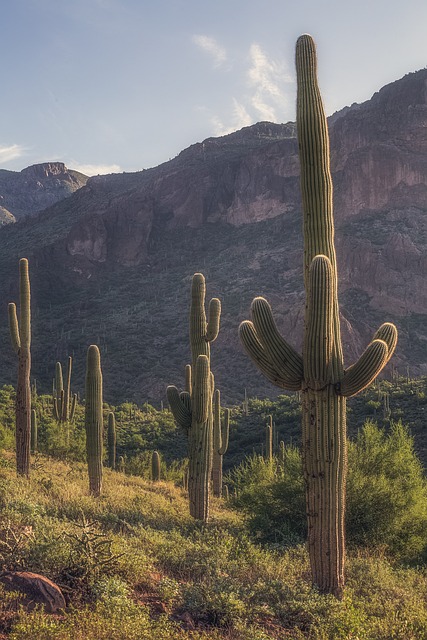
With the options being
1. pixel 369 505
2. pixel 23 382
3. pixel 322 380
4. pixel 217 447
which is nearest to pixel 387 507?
pixel 369 505

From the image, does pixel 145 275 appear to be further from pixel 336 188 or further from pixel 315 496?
pixel 315 496

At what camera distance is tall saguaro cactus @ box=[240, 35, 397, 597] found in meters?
6.60

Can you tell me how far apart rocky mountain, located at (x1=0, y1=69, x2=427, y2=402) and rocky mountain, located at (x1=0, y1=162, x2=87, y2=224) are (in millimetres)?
48198

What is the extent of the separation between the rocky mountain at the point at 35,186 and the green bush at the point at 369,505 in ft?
439

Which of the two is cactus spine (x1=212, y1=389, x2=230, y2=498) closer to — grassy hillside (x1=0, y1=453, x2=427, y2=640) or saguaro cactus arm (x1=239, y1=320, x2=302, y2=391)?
grassy hillside (x1=0, y1=453, x2=427, y2=640)

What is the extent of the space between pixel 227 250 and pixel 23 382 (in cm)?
5558

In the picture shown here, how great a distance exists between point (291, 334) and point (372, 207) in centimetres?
2614

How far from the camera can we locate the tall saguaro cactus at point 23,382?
44.4 feet

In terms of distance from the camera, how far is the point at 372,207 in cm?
6794

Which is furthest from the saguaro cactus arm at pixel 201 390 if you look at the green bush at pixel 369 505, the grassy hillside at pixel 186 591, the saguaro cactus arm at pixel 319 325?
the saguaro cactus arm at pixel 319 325

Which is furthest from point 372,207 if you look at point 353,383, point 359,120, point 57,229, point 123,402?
point 353,383

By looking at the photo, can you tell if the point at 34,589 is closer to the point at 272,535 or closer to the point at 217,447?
the point at 272,535

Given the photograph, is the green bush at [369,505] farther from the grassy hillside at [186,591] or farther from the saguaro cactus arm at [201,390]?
the saguaro cactus arm at [201,390]

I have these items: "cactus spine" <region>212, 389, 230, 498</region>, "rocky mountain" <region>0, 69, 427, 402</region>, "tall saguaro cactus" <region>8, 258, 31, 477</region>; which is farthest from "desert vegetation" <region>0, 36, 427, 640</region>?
"rocky mountain" <region>0, 69, 427, 402</region>
